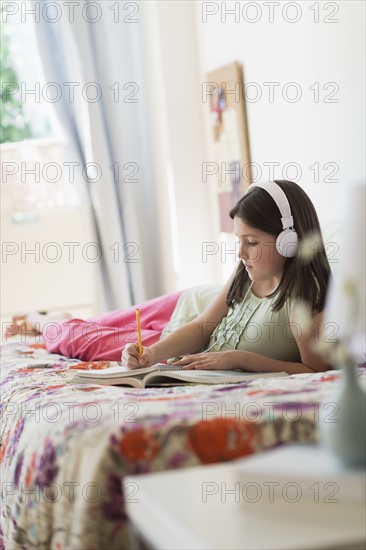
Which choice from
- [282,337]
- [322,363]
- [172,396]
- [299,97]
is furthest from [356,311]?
[299,97]

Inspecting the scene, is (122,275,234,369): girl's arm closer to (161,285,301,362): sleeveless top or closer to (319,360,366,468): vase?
(161,285,301,362): sleeveless top

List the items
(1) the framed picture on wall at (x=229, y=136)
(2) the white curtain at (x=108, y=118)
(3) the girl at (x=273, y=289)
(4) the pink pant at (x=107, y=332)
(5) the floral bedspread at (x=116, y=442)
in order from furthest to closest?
(2) the white curtain at (x=108, y=118) < (1) the framed picture on wall at (x=229, y=136) < (4) the pink pant at (x=107, y=332) < (3) the girl at (x=273, y=289) < (5) the floral bedspread at (x=116, y=442)

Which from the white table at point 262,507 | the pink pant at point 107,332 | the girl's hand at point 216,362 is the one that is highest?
the white table at point 262,507

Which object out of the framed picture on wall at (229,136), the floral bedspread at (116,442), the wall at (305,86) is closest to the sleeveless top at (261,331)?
the floral bedspread at (116,442)

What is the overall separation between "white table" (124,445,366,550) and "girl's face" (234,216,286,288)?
952 millimetres

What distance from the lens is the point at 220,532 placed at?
1.04 meters

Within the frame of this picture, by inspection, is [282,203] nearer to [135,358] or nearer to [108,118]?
[135,358]

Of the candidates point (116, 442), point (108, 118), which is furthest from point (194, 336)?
point (108, 118)

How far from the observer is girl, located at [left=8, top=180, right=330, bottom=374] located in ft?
6.66

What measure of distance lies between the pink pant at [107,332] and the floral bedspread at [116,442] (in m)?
0.90

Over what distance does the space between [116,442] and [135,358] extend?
82 cm

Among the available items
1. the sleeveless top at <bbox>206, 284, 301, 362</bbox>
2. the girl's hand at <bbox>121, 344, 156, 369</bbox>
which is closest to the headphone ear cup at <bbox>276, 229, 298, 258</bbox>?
the sleeveless top at <bbox>206, 284, 301, 362</bbox>

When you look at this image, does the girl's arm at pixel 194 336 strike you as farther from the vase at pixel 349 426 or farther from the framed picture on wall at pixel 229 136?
the framed picture on wall at pixel 229 136

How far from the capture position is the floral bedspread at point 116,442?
4.31 feet
